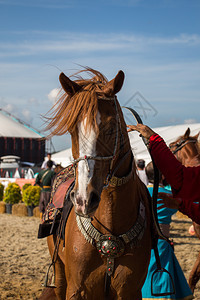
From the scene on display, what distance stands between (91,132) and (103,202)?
675 mm

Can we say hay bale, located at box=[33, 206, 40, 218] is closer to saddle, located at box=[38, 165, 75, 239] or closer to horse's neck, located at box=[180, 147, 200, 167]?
horse's neck, located at box=[180, 147, 200, 167]

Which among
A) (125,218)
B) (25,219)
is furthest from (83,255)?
(25,219)

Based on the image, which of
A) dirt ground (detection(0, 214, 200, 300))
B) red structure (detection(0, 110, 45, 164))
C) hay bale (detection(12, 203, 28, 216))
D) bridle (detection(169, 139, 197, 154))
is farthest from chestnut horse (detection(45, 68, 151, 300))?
red structure (detection(0, 110, 45, 164))

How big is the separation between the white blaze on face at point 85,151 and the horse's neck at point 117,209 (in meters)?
0.49

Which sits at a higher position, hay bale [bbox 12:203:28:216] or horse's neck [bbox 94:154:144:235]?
horse's neck [bbox 94:154:144:235]

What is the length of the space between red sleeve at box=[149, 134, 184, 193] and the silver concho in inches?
22.1

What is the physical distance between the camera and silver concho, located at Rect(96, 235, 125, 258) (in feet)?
8.43

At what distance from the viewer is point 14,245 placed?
28.7ft

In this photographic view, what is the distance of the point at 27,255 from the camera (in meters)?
7.78

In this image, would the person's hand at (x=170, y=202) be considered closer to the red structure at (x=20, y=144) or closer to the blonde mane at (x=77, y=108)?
the blonde mane at (x=77, y=108)

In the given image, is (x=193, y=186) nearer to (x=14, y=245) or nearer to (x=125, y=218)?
(x=125, y=218)

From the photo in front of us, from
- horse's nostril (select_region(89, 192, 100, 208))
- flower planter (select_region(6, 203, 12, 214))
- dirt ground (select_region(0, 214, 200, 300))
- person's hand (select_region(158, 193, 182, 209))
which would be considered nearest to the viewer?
horse's nostril (select_region(89, 192, 100, 208))

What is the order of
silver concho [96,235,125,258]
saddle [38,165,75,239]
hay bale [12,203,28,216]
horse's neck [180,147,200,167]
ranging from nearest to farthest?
1. silver concho [96,235,125,258]
2. saddle [38,165,75,239]
3. horse's neck [180,147,200,167]
4. hay bale [12,203,28,216]

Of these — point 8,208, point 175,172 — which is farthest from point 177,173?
point 8,208
